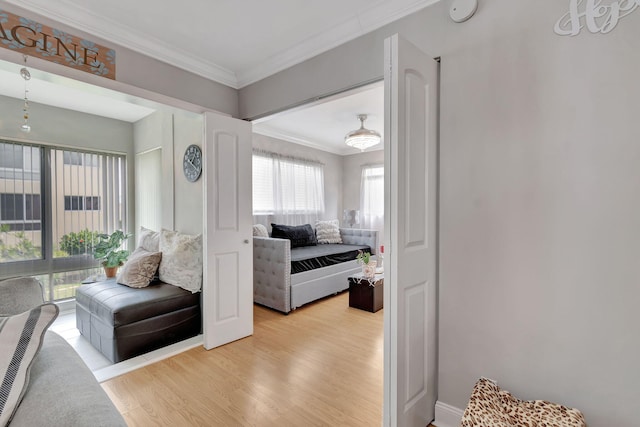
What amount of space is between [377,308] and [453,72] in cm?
274

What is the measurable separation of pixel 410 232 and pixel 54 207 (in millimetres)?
4256

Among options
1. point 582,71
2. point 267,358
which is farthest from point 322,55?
point 267,358

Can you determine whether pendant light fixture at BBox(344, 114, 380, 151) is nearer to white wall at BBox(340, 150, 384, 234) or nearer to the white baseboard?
white wall at BBox(340, 150, 384, 234)

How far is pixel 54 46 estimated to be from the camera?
1882mm

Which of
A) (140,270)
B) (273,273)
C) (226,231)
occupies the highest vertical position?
(226,231)

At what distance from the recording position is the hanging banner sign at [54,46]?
5.67ft

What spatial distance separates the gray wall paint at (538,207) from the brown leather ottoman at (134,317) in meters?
2.25

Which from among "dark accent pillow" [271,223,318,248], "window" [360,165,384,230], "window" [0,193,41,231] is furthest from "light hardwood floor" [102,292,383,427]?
"window" [360,165,384,230]

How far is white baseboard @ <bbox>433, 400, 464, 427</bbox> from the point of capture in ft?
5.46

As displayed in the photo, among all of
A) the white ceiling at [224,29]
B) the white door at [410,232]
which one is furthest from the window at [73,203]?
the white door at [410,232]

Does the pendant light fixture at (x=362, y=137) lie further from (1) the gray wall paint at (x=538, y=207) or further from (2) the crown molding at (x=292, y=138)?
(1) the gray wall paint at (x=538, y=207)

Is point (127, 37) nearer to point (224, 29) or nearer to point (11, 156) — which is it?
point (224, 29)

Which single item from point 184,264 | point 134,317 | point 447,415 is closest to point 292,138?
point 184,264

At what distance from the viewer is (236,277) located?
2848 millimetres
